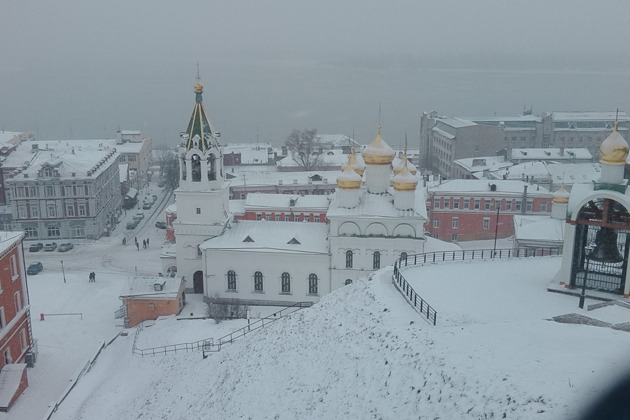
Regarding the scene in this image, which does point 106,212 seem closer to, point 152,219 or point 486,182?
point 152,219

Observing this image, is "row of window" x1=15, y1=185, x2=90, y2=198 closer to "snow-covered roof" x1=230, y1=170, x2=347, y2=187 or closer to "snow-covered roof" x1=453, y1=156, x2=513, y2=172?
"snow-covered roof" x1=230, y1=170, x2=347, y2=187

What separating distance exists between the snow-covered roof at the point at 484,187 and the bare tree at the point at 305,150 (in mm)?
18038

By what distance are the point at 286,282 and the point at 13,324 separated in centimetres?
1232

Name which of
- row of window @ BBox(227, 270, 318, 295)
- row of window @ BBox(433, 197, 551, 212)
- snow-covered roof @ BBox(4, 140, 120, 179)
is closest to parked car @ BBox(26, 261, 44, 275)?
snow-covered roof @ BBox(4, 140, 120, 179)

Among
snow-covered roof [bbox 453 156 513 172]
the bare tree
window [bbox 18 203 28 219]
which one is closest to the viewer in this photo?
window [bbox 18 203 28 219]

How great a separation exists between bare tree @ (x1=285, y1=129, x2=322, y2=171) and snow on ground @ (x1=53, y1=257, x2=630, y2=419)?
36.5 metres

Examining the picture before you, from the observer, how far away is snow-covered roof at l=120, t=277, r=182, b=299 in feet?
87.1

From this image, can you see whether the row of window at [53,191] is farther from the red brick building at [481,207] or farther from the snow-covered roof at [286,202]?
the red brick building at [481,207]

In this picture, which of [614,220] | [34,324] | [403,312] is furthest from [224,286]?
[614,220]

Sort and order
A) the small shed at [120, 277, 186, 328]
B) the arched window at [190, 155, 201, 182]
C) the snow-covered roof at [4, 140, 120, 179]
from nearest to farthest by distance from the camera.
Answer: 1. the small shed at [120, 277, 186, 328]
2. the arched window at [190, 155, 201, 182]
3. the snow-covered roof at [4, 140, 120, 179]

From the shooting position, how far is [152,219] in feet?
158

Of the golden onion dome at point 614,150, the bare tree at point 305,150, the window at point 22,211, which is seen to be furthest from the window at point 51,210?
the golden onion dome at point 614,150

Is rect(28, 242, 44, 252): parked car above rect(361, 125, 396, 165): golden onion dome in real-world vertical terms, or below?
below

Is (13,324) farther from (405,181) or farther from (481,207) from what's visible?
(481,207)
